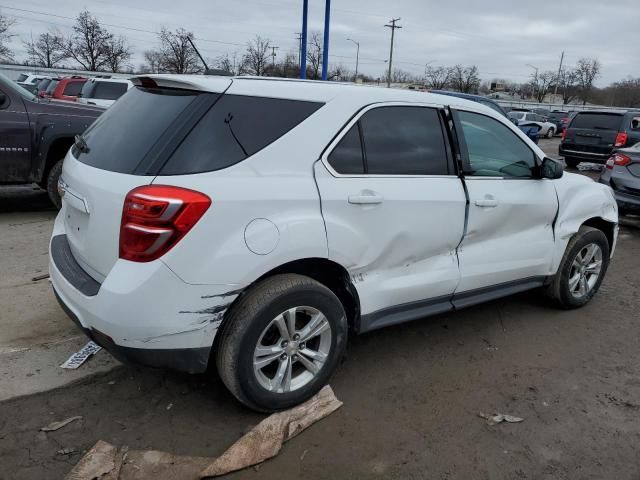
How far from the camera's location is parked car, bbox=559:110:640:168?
13727 mm

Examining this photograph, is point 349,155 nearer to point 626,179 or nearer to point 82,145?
point 82,145

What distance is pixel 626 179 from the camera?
25.1 feet

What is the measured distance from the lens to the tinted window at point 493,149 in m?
3.59

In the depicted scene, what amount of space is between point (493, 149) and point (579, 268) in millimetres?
1529

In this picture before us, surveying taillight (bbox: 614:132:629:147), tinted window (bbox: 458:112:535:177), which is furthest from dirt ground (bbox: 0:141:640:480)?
taillight (bbox: 614:132:629:147)

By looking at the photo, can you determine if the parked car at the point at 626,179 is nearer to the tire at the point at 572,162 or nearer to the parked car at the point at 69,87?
the tire at the point at 572,162

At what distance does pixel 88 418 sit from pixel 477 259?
2.59 meters

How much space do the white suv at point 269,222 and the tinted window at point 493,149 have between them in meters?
0.02

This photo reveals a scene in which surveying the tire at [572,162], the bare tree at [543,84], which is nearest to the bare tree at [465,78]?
the bare tree at [543,84]

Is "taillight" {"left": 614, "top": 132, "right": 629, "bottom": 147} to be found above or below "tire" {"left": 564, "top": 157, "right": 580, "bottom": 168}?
above

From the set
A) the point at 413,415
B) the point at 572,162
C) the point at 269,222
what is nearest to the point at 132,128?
the point at 269,222

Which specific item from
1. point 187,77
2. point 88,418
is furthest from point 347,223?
point 88,418

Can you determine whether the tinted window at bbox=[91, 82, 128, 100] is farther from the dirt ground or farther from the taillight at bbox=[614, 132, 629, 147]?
the taillight at bbox=[614, 132, 629, 147]

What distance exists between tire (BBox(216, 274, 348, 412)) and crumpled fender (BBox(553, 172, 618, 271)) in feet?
7.25
